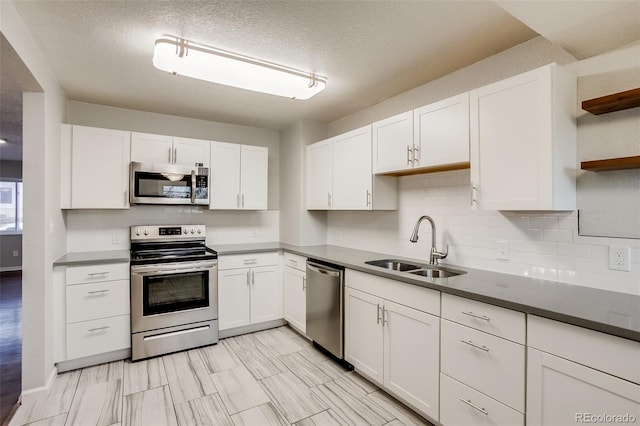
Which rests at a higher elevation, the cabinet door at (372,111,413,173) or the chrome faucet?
the cabinet door at (372,111,413,173)

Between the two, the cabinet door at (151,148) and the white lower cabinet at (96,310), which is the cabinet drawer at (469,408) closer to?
the white lower cabinet at (96,310)

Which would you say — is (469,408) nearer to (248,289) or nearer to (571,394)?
(571,394)

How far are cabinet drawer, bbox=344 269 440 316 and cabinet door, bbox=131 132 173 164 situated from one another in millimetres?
2234

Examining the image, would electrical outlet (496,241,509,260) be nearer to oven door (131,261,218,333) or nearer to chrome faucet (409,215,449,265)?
chrome faucet (409,215,449,265)

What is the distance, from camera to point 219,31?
75.9 inches

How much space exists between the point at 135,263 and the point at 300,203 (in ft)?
5.99

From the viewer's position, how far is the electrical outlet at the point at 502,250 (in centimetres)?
214

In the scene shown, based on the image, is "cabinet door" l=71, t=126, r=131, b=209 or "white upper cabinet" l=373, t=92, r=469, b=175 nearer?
"white upper cabinet" l=373, t=92, r=469, b=175

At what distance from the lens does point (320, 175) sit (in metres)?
3.54

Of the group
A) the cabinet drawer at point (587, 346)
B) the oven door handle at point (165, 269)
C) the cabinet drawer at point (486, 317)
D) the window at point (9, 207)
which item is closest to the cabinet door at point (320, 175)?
the oven door handle at point (165, 269)

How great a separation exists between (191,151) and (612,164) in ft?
11.2

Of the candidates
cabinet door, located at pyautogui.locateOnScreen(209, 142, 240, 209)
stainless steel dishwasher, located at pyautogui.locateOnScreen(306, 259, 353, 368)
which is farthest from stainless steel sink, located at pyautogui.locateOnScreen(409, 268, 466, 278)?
cabinet door, located at pyautogui.locateOnScreen(209, 142, 240, 209)

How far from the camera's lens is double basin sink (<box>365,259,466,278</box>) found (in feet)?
7.70

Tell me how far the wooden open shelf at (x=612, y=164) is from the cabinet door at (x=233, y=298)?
2951mm
